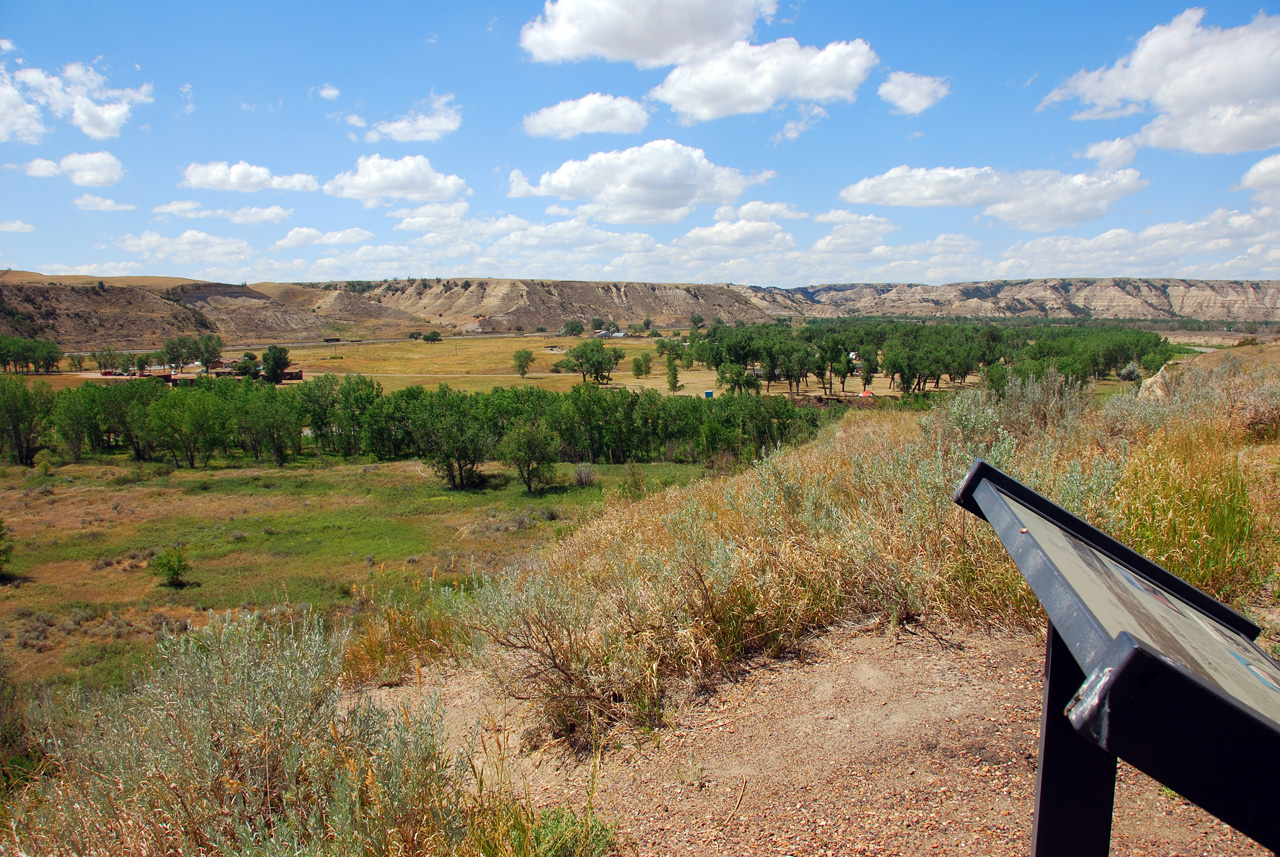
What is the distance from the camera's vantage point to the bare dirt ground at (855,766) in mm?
2682

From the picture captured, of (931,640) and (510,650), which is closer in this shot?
(931,640)

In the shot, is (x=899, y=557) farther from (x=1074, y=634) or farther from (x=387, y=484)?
(x=387, y=484)

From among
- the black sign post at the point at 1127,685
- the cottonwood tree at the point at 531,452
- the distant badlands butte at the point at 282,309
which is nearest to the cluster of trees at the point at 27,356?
the distant badlands butte at the point at 282,309

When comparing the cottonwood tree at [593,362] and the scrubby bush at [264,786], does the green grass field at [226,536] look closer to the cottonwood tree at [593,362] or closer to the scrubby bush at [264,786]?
the scrubby bush at [264,786]

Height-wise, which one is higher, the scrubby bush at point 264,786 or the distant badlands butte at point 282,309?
the distant badlands butte at point 282,309

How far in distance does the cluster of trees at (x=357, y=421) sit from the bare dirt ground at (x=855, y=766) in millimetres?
43639

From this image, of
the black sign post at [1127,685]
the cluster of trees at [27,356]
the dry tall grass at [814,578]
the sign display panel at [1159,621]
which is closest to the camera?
the black sign post at [1127,685]

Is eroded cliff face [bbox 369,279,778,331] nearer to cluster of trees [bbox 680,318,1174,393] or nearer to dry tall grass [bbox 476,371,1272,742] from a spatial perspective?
cluster of trees [bbox 680,318,1174,393]

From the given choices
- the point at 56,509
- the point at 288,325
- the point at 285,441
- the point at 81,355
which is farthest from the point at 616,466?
the point at 288,325

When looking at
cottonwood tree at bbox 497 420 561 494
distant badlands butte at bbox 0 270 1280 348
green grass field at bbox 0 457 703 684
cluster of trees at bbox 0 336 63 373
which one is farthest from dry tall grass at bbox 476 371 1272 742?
distant badlands butte at bbox 0 270 1280 348

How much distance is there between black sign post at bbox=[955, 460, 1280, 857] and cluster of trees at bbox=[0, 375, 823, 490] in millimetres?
46021

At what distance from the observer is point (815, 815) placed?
9.53 ft

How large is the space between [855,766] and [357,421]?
61.8m

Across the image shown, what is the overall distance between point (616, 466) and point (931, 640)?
4734cm
